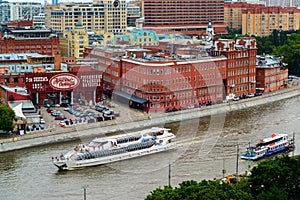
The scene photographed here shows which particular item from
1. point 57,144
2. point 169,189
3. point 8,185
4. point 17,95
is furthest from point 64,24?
point 169,189

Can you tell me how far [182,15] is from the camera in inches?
3100

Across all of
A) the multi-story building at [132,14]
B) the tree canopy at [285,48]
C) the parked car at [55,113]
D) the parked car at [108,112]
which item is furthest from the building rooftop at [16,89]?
the multi-story building at [132,14]

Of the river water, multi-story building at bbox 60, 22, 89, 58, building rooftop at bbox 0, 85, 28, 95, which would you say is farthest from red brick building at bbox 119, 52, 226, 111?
multi-story building at bbox 60, 22, 89, 58

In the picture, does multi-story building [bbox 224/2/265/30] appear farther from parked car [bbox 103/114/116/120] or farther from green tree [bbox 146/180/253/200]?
green tree [bbox 146/180/253/200]

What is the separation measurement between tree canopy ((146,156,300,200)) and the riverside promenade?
12.3 meters

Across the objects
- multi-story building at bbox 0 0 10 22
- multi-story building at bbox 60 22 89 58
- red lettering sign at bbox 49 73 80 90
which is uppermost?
multi-story building at bbox 0 0 10 22

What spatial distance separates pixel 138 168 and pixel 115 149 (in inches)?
73.8

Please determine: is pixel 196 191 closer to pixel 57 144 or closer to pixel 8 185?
pixel 8 185

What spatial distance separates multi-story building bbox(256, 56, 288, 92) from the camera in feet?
144

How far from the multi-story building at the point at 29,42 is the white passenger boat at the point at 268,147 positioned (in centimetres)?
2713

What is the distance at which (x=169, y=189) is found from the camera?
57.7ft

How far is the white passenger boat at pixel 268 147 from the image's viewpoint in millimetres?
26453

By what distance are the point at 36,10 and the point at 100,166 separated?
314 feet

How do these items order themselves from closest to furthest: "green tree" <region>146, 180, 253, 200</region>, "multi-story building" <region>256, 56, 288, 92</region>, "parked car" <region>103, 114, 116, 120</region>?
"green tree" <region>146, 180, 253, 200</region>, "parked car" <region>103, 114, 116, 120</region>, "multi-story building" <region>256, 56, 288, 92</region>
